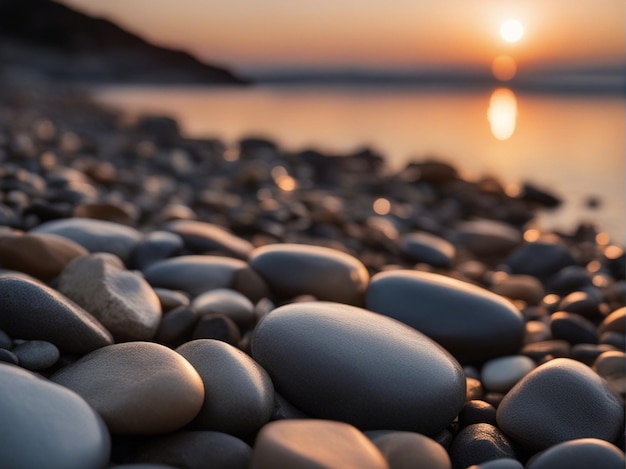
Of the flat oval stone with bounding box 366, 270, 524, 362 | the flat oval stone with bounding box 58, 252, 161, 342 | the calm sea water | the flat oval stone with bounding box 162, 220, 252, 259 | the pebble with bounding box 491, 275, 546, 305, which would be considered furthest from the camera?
the calm sea water

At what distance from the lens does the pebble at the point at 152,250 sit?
2.39 m

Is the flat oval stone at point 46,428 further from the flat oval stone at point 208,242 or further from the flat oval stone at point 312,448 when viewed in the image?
the flat oval stone at point 208,242

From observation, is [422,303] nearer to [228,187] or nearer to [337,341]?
[337,341]

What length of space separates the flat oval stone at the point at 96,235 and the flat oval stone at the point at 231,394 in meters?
1.04

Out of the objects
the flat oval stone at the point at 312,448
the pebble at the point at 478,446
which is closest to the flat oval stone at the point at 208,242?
the pebble at the point at 478,446

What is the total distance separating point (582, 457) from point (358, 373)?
51 centimetres

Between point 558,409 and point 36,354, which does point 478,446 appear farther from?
point 36,354

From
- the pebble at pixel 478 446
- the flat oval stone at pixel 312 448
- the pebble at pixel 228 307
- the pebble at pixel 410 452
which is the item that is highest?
the flat oval stone at pixel 312 448

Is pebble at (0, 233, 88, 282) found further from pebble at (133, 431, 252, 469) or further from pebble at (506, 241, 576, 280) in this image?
pebble at (506, 241, 576, 280)

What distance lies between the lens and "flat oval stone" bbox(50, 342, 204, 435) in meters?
1.28

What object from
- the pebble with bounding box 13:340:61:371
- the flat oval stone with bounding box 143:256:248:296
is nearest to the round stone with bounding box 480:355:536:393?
the flat oval stone with bounding box 143:256:248:296

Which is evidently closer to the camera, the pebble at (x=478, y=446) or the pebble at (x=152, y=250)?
the pebble at (x=478, y=446)

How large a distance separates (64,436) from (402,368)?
2.52ft

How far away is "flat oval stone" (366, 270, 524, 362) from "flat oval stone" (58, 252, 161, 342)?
0.74 m
